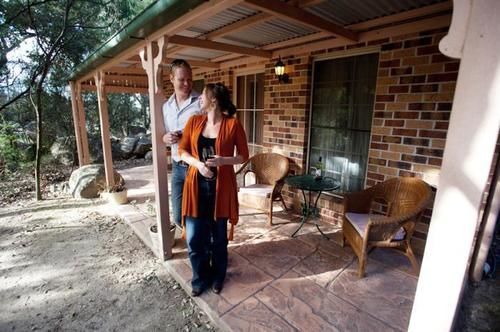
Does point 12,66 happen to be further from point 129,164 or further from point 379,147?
point 379,147

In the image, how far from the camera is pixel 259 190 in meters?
3.09

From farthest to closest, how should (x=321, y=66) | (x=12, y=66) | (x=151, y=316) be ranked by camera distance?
(x=12, y=66) → (x=321, y=66) → (x=151, y=316)

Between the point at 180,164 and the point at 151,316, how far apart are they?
110 centimetres

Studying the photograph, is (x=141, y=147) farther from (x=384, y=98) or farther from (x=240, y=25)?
(x=384, y=98)

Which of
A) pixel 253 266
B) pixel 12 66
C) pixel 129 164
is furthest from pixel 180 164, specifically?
pixel 12 66

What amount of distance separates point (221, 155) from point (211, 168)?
4.3 inches

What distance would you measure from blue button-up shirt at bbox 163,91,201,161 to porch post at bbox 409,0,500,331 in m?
1.54

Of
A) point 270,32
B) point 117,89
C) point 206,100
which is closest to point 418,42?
point 270,32

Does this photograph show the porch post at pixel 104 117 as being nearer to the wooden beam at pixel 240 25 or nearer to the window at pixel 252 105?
the wooden beam at pixel 240 25

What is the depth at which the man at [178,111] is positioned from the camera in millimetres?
1920

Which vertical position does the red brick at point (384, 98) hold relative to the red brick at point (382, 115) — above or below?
above

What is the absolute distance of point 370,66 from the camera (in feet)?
8.36

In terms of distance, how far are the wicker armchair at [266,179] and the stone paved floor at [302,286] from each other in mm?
446

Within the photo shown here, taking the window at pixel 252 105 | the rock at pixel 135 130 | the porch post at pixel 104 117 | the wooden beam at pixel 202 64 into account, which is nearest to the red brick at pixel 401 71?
the window at pixel 252 105
